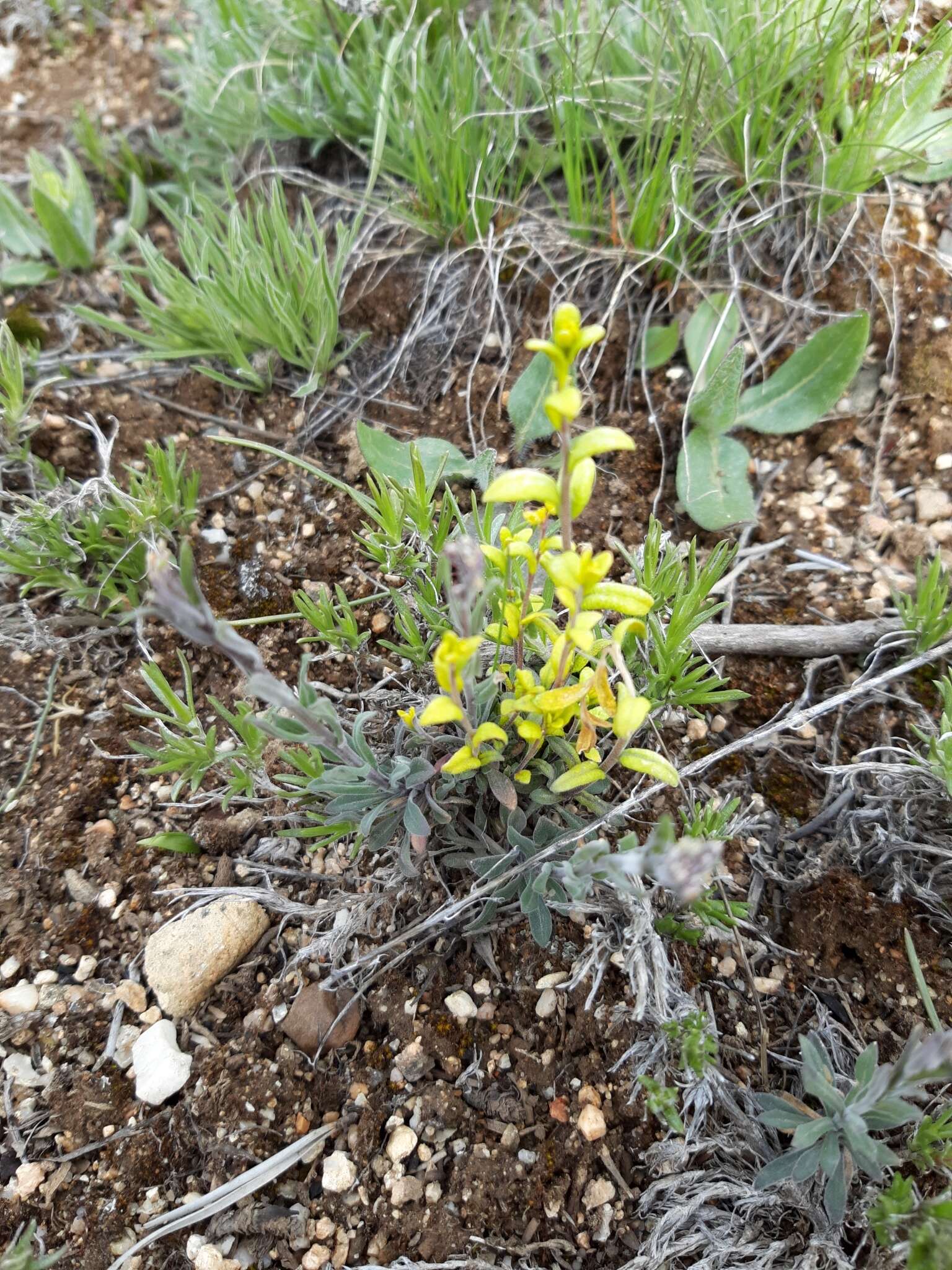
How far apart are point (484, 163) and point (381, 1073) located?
2256mm

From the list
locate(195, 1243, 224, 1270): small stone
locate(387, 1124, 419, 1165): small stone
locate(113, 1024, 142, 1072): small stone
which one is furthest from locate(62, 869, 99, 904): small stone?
locate(387, 1124, 419, 1165): small stone

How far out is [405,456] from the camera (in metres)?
2.13

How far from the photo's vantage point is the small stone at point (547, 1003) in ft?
5.21

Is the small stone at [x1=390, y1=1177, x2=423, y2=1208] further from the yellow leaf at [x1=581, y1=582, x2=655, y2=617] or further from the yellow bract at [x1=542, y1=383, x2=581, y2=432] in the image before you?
the yellow bract at [x1=542, y1=383, x2=581, y2=432]

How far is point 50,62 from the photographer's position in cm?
329

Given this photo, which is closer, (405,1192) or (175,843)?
(405,1192)

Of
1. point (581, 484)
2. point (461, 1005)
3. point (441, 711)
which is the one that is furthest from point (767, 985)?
point (581, 484)

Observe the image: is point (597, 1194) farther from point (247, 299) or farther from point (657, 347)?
point (247, 299)

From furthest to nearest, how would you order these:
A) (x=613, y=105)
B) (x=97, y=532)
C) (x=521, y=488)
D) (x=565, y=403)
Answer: (x=613, y=105) < (x=97, y=532) < (x=521, y=488) < (x=565, y=403)

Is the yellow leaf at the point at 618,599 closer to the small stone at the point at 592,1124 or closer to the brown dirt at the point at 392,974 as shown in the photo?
the brown dirt at the point at 392,974

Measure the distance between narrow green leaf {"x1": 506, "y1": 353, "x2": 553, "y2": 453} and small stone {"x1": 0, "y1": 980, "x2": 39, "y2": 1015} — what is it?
64.8 inches

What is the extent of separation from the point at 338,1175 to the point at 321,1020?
0.25m

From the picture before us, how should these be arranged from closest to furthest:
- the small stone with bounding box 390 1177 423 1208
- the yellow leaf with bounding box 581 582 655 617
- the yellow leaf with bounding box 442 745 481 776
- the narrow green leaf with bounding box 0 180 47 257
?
the yellow leaf with bounding box 581 582 655 617
the yellow leaf with bounding box 442 745 481 776
the small stone with bounding box 390 1177 423 1208
the narrow green leaf with bounding box 0 180 47 257

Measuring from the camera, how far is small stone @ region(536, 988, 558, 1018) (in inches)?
62.5
